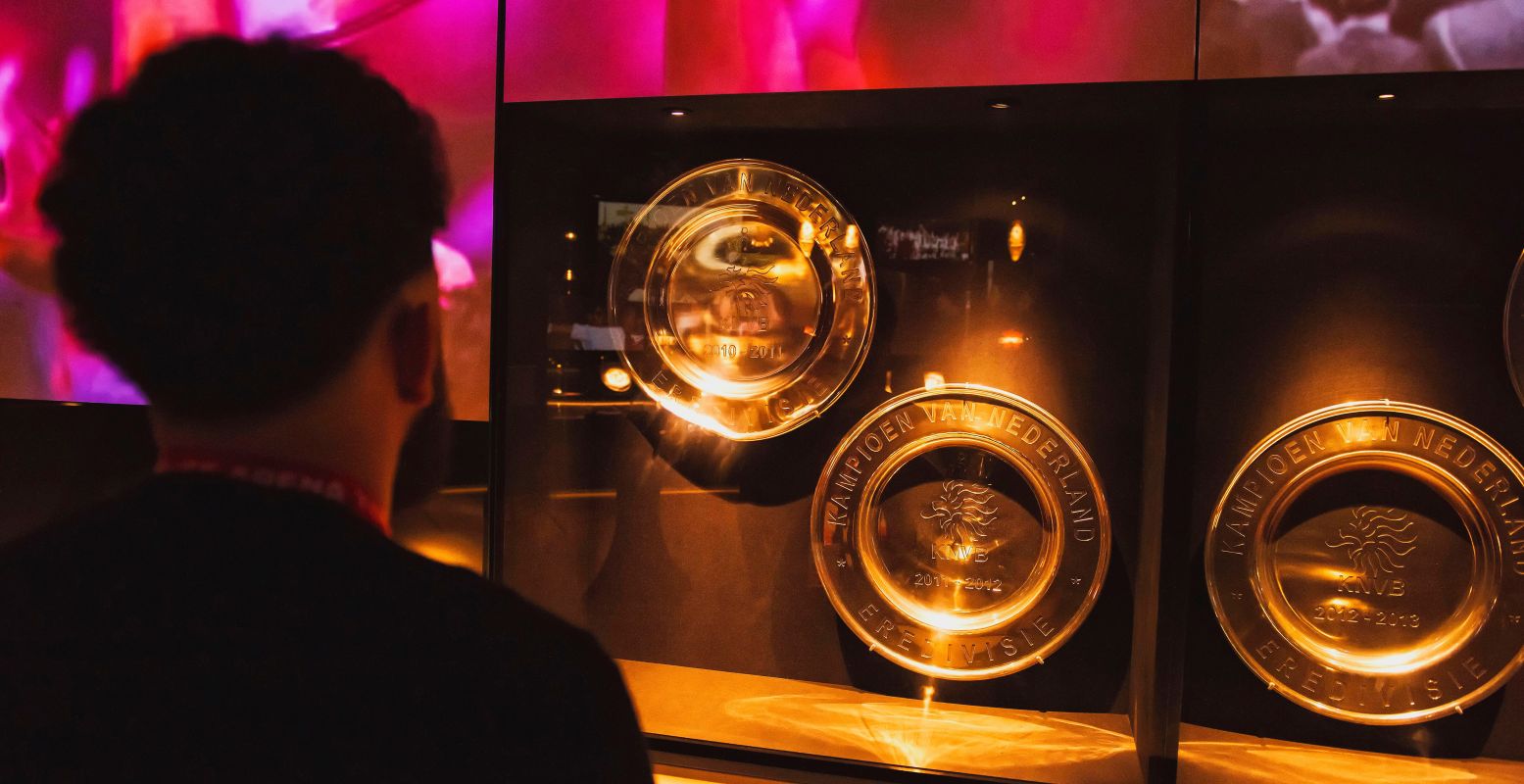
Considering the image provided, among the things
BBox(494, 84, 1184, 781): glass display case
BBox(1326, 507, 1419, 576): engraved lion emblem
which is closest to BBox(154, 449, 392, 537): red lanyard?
BBox(494, 84, 1184, 781): glass display case

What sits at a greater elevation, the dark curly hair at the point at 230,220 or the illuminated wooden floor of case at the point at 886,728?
the dark curly hair at the point at 230,220

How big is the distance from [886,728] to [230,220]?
1.19m

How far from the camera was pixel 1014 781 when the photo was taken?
50.1 inches

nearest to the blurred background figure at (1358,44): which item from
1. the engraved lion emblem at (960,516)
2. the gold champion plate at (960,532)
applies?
the gold champion plate at (960,532)

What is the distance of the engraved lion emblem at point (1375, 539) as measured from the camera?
1.32m

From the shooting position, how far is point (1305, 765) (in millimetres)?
1327

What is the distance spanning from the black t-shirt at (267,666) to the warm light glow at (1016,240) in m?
1.15

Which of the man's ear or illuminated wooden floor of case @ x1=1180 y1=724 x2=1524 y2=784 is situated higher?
the man's ear

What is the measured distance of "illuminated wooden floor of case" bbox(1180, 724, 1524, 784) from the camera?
1284 millimetres

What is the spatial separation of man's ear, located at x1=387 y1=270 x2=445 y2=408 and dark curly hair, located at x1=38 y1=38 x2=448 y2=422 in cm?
2

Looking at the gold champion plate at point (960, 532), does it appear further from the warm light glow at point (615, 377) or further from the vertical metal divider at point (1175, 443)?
the warm light glow at point (615, 377)

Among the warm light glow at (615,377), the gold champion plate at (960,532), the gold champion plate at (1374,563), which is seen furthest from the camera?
the warm light glow at (615,377)

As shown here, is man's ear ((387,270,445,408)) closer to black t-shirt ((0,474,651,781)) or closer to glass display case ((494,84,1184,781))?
black t-shirt ((0,474,651,781))

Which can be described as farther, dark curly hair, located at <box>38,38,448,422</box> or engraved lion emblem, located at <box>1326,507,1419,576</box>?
engraved lion emblem, located at <box>1326,507,1419,576</box>
